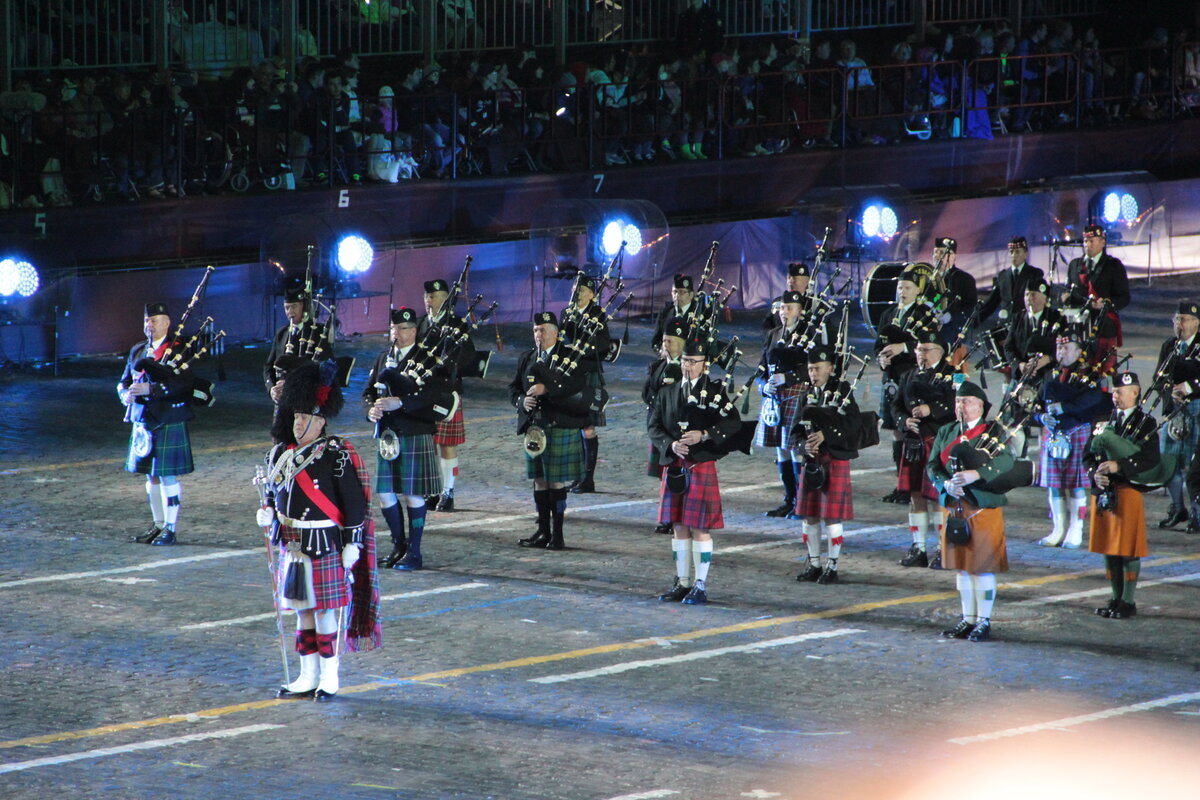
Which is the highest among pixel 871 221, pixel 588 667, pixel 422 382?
pixel 871 221

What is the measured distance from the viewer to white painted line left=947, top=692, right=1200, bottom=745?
1052cm

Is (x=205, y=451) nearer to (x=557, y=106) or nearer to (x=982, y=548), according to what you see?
(x=982, y=548)

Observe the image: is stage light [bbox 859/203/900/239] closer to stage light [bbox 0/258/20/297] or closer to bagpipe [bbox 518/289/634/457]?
stage light [bbox 0/258/20/297]

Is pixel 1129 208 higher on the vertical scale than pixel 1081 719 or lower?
higher

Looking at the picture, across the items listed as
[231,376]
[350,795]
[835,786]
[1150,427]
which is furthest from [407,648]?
[231,376]

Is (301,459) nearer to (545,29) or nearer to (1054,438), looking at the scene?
(1054,438)

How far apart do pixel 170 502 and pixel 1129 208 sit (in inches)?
773

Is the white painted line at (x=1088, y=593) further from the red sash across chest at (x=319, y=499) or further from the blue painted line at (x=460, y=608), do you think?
the red sash across chest at (x=319, y=499)

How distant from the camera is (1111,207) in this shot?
30.1 m

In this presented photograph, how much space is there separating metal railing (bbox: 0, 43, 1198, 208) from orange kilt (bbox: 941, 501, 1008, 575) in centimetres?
1493

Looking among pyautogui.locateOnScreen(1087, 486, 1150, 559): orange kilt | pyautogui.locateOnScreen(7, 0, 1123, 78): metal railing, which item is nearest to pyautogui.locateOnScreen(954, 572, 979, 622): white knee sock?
pyautogui.locateOnScreen(1087, 486, 1150, 559): orange kilt

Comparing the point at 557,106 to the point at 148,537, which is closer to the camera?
the point at 148,537

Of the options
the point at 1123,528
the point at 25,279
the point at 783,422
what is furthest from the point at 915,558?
the point at 25,279

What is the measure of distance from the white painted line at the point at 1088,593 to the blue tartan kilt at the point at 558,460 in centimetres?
345
